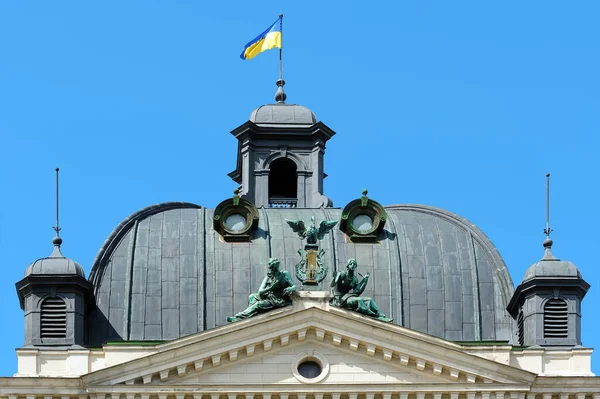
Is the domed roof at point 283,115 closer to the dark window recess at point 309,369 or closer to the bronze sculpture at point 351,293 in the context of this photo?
the bronze sculpture at point 351,293

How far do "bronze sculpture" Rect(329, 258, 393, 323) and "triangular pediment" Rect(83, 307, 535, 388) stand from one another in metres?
1.02

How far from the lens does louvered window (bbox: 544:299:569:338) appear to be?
113812mm

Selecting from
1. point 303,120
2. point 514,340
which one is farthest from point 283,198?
point 514,340

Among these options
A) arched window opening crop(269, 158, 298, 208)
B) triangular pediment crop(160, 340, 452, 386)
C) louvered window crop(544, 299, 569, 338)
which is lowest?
triangular pediment crop(160, 340, 452, 386)

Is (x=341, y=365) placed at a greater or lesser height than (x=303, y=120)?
lesser

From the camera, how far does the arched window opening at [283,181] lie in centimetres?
12706

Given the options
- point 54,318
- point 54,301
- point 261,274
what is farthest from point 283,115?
point 54,318

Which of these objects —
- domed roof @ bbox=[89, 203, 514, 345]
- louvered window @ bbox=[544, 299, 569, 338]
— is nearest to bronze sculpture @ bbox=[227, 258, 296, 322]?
domed roof @ bbox=[89, 203, 514, 345]

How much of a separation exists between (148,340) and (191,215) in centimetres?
1013

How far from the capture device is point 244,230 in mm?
119875

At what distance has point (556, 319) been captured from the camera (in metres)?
114

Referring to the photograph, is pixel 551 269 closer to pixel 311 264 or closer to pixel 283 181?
pixel 311 264

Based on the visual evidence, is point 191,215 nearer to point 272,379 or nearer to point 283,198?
point 283,198

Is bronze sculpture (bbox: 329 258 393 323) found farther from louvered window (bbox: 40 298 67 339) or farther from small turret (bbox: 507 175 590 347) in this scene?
louvered window (bbox: 40 298 67 339)
